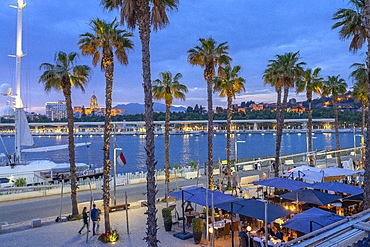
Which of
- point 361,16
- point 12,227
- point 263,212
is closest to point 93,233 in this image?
point 12,227

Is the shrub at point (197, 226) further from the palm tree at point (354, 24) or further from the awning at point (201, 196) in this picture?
the palm tree at point (354, 24)

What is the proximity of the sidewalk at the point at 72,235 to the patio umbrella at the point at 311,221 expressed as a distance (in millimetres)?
3136

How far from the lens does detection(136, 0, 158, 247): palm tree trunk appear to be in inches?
386

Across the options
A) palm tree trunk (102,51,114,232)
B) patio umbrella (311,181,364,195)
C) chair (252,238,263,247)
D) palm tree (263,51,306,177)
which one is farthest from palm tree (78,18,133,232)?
palm tree (263,51,306,177)

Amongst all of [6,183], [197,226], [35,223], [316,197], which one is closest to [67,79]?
[35,223]

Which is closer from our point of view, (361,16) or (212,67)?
(361,16)

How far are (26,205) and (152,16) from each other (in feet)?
54.1

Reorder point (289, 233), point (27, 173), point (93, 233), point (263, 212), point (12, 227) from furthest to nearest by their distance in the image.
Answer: point (27, 173), point (12, 227), point (93, 233), point (289, 233), point (263, 212)

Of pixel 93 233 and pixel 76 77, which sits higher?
pixel 76 77

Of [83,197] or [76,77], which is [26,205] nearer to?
[83,197]

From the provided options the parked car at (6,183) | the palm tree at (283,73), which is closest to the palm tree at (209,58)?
the palm tree at (283,73)

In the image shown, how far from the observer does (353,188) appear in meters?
15.4

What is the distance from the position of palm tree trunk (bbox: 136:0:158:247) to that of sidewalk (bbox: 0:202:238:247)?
10.9ft

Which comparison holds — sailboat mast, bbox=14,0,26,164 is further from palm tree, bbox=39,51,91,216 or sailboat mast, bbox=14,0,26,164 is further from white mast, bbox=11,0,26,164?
palm tree, bbox=39,51,91,216
